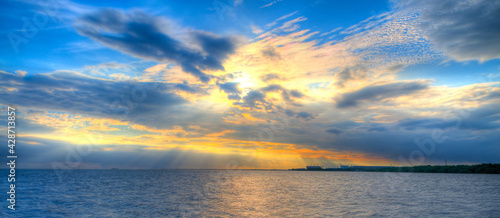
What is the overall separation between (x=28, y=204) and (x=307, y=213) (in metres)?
44.5

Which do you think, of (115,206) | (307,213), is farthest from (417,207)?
(115,206)

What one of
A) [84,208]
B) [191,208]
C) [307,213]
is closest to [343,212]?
[307,213]

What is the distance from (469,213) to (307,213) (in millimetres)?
21083

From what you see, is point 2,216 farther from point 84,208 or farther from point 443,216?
point 443,216

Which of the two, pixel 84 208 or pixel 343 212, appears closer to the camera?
pixel 343 212

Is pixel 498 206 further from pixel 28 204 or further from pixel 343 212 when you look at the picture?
pixel 28 204

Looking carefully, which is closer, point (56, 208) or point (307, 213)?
point (307, 213)

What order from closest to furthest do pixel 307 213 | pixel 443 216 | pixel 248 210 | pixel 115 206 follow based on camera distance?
pixel 443 216, pixel 307 213, pixel 248 210, pixel 115 206

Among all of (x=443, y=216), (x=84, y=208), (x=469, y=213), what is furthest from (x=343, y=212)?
(x=84, y=208)

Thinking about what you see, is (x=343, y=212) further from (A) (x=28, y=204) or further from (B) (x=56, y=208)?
(A) (x=28, y=204)

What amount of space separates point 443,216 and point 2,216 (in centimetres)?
5506

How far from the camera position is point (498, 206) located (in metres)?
42.2

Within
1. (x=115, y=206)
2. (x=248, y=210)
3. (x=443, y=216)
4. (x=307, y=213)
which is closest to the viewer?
(x=443, y=216)

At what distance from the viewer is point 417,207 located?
4209cm
